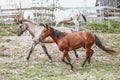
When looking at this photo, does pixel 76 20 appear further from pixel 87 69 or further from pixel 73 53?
pixel 87 69

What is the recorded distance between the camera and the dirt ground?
13.0 meters

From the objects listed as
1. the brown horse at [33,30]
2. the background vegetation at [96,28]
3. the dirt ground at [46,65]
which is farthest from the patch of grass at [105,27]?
the brown horse at [33,30]

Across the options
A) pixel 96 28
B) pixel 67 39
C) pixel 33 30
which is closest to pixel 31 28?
pixel 33 30

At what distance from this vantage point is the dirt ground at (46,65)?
13.0 metres

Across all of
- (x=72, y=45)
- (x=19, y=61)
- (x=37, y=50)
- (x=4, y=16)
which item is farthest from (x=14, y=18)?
(x=72, y=45)

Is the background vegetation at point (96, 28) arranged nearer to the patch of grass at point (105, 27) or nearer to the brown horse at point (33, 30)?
the patch of grass at point (105, 27)

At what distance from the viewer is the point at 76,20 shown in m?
24.7

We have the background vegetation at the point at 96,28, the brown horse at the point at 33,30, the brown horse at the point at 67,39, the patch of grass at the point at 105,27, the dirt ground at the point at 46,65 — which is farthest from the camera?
the patch of grass at the point at 105,27

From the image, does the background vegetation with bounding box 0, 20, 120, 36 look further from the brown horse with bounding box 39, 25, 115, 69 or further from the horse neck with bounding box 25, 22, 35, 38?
the brown horse with bounding box 39, 25, 115, 69

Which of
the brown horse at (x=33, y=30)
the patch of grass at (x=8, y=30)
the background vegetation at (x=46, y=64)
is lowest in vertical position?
the patch of grass at (x=8, y=30)

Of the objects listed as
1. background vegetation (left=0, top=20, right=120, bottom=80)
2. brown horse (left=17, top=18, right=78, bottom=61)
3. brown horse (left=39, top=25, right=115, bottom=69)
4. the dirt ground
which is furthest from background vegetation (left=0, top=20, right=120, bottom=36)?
brown horse (left=39, top=25, right=115, bottom=69)

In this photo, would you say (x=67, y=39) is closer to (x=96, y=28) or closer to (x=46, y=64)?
(x=46, y=64)

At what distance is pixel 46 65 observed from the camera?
1529 centimetres

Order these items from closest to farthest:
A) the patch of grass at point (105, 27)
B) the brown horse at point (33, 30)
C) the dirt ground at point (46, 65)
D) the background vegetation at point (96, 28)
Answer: the dirt ground at point (46, 65) < the brown horse at point (33, 30) < the background vegetation at point (96, 28) < the patch of grass at point (105, 27)
